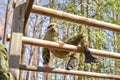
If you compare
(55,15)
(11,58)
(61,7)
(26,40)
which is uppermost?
(61,7)

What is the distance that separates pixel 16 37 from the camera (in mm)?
3611

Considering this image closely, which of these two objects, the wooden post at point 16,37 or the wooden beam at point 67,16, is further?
the wooden beam at point 67,16

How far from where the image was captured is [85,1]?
395 inches

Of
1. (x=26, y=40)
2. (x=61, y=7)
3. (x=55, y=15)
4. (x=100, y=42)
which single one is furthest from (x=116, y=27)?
(x=61, y=7)

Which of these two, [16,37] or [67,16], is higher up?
[67,16]

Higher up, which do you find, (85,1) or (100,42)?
(85,1)

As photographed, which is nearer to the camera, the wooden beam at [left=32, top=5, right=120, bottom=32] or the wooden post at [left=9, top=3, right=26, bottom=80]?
the wooden post at [left=9, top=3, right=26, bottom=80]

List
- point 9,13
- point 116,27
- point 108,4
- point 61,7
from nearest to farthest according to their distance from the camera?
point 116,27 → point 108,4 → point 61,7 → point 9,13

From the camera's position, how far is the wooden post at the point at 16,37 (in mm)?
3481

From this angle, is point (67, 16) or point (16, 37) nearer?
point (16, 37)

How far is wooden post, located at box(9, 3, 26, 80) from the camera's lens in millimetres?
3481

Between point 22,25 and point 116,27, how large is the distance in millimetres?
1508

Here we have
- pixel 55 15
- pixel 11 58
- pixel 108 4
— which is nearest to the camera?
pixel 11 58

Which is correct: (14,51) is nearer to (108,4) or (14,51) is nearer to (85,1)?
(108,4)
